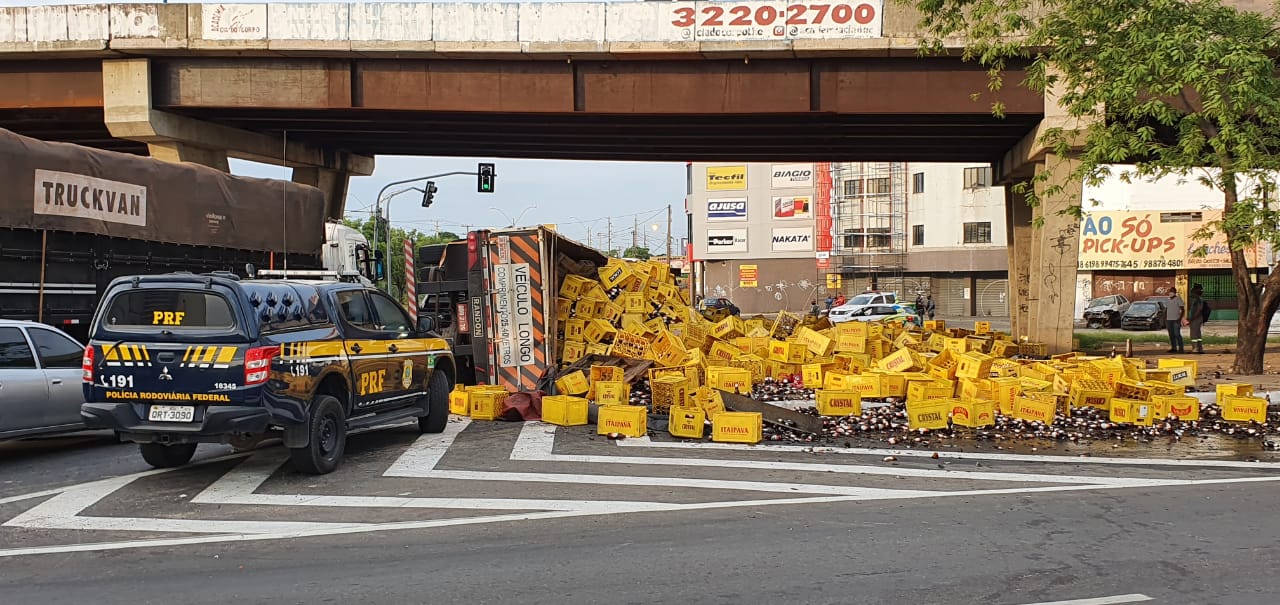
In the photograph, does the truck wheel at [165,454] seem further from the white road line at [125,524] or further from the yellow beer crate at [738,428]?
the yellow beer crate at [738,428]

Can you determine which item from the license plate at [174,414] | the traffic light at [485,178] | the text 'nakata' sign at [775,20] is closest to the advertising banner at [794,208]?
the traffic light at [485,178]

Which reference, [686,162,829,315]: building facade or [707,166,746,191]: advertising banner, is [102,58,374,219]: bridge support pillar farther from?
[707,166,746,191]: advertising banner

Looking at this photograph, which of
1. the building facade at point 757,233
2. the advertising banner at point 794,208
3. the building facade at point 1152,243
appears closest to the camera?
the building facade at point 1152,243

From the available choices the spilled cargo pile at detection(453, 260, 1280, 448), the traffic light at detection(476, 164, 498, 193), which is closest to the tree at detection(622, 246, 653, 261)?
the traffic light at detection(476, 164, 498, 193)

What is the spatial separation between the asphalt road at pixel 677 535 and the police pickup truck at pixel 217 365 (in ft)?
1.85

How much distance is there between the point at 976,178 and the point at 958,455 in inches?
2116

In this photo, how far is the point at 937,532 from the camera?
6.80 meters

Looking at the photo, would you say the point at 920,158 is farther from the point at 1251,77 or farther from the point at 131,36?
the point at 131,36

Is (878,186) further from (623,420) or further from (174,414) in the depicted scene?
(174,414)

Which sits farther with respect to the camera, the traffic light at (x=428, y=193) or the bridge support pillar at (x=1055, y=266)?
the traffic light at (x=428, y=193)

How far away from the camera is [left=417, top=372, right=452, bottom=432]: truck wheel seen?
37.3 ft

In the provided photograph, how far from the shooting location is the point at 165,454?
370 inches

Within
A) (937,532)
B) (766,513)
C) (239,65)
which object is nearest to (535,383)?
(766,513)

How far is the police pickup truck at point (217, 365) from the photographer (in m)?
8.05
